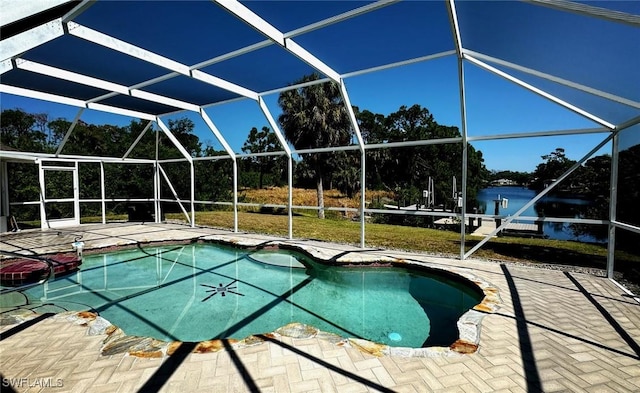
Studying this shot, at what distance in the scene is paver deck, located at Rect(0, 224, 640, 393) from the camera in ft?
7.93

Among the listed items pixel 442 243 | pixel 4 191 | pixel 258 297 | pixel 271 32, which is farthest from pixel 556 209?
pixel 4 191

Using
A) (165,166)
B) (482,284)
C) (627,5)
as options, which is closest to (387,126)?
(165,166)

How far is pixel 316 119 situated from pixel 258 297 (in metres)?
12.6

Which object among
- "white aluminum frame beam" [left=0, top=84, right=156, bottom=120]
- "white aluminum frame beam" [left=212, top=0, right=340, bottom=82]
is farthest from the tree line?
"white aluminum frame beam" [left=212, top=0, right=340, bottom=82]

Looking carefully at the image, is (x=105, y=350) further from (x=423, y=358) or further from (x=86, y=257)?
(x=86, y=257)

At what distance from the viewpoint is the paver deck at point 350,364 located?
7.93 feet

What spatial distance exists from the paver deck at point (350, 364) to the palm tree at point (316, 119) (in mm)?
13159

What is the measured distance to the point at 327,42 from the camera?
16.5ft

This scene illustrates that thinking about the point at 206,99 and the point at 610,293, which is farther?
the point at 206,99

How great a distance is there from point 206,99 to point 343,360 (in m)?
7.71

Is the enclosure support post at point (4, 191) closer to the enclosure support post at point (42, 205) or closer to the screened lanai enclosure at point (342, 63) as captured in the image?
the screened lanai enclosure at point (342, 63)

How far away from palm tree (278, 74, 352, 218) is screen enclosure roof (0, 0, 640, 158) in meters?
9.94

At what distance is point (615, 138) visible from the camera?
5090mm

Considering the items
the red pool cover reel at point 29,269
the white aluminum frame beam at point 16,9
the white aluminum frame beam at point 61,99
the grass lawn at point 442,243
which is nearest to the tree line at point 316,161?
the grass lawn at point 442,243
